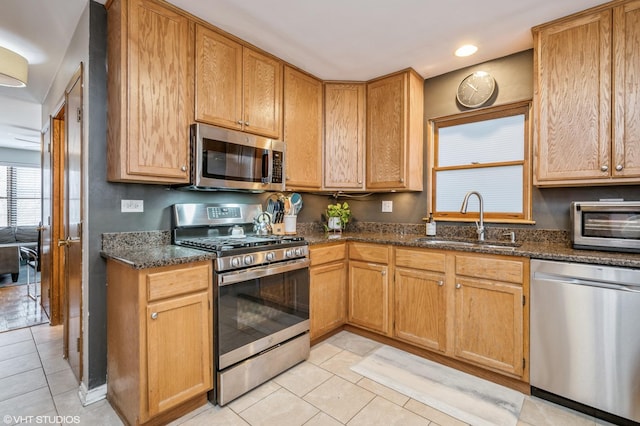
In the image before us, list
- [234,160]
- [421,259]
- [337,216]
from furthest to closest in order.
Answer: [337,216]
[421,259]
[234,160]

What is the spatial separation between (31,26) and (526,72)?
3.70 meters

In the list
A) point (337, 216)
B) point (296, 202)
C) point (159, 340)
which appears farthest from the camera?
point (337, 216)

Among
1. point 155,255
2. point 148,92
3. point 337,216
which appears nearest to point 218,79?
point 148,92

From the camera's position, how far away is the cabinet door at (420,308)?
235 cm

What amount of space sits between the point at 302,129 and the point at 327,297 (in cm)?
156

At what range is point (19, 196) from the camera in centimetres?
635

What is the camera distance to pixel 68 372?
2.26m

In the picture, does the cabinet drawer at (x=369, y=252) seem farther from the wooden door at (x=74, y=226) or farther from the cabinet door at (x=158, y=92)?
the wooden door at (x=74, y=226)

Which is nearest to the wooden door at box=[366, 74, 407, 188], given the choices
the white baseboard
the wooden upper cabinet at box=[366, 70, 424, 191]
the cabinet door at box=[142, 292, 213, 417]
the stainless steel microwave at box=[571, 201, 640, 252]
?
the wooden upper cabinet at box=[366, 70, 424, 191]

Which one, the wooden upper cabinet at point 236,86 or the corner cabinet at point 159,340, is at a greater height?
the wooden upper cabinet at point 236,86

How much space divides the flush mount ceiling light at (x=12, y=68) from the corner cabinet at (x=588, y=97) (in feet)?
12.8

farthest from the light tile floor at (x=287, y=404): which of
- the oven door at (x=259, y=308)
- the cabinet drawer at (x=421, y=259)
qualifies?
the cabinet drawer at (x=421, y=259)

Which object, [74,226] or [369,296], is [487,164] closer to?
[369,296]

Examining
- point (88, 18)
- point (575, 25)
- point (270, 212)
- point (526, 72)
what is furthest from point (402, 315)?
point (88, 18)
